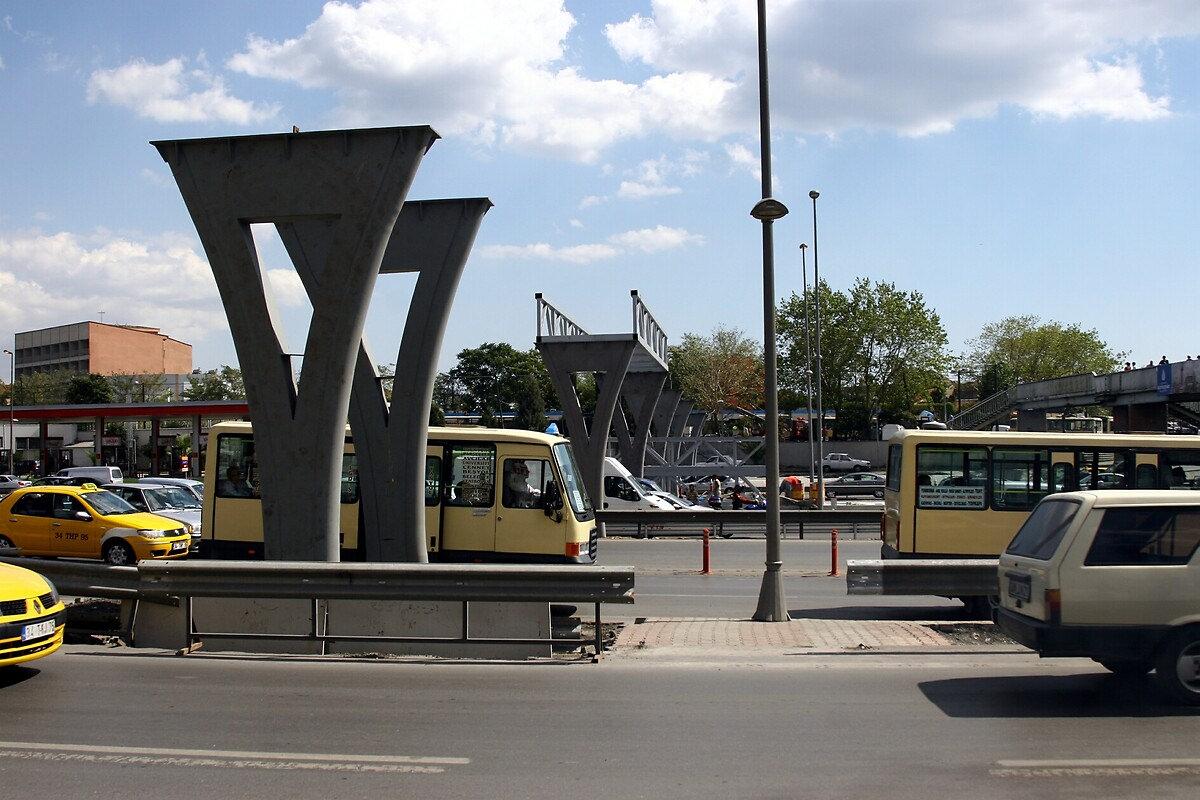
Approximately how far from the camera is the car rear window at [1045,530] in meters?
7.98

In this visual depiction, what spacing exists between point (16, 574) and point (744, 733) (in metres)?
6.46

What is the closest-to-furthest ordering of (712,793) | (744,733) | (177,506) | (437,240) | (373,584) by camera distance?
(712,793), (744,733), (373,584), (437,240), (177,506)

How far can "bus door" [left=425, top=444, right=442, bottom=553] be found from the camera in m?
15.3

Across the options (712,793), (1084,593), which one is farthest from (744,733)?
(1084,593)

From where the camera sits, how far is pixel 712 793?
5750 mm

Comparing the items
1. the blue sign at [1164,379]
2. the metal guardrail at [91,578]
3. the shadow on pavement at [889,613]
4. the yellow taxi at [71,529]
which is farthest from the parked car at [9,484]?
the blue sign at [1164,379]

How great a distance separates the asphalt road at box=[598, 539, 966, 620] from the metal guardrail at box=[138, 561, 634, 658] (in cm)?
398

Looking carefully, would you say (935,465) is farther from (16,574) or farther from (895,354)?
(895,354)

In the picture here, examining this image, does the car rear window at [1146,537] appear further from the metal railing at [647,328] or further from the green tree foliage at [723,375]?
the green tree foliage at [723,375]

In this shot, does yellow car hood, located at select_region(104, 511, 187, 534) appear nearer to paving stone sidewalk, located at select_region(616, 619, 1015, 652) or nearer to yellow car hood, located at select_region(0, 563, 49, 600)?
yellow car hood, located at select_region(0, 563, 49, 600)

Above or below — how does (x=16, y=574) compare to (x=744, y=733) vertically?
above

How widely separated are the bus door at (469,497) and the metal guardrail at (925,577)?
19.1 feet

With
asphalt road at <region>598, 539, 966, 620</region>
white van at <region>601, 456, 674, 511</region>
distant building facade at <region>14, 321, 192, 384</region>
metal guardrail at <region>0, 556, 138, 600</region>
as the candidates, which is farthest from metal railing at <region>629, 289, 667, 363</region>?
distant building facade at <region>14, 321, 192, 384</region>

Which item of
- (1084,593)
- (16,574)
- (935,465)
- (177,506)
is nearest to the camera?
(1084,593)
